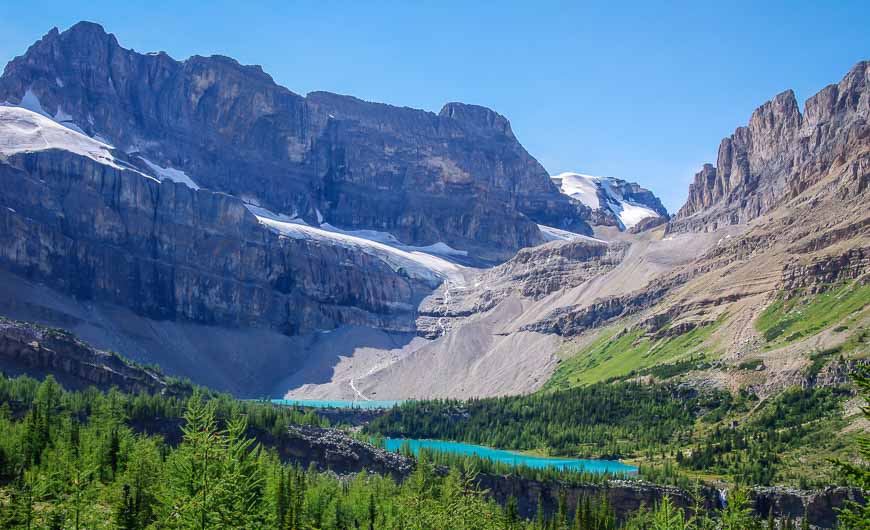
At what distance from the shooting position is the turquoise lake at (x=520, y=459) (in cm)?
14775

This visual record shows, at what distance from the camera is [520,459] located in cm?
16388

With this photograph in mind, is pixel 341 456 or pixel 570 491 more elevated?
pixel 341 456

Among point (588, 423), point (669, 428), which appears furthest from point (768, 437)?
point (588, 423)

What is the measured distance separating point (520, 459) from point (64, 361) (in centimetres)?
7814

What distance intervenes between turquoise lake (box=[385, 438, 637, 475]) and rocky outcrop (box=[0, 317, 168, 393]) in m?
47.1

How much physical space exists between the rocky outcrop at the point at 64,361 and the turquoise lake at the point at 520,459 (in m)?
47.1

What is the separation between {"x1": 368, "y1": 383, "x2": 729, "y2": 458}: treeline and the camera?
167m

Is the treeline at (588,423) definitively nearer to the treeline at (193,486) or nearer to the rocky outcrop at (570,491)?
the rocky outcrop at (570,491)

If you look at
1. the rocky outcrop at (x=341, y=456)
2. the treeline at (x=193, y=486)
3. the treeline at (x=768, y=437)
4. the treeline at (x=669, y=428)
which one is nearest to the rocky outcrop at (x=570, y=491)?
the rocky outcrop at (x=341, y=456)

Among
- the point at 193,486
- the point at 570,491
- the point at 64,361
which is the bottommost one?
the point at 570,491

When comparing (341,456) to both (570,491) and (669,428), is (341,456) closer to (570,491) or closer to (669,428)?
(570,491)

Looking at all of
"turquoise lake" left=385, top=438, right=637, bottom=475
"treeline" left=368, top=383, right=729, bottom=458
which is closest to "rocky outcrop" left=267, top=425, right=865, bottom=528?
"turquoise lake" left=385, top=438, right=637, bottom=475

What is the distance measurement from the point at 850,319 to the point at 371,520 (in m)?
128

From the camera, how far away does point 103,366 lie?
560 ft
